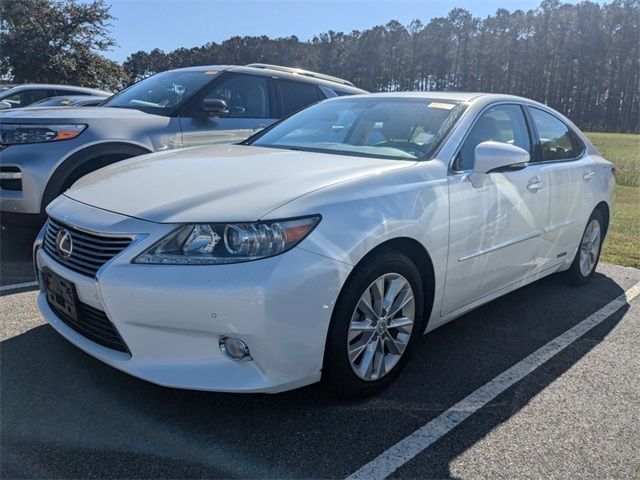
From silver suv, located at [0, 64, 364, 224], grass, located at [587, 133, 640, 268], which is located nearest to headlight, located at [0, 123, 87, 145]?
silver suv, located at [0, 64, 364, 224]

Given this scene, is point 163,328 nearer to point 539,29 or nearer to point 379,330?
point 379,330

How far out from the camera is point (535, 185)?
399 cm

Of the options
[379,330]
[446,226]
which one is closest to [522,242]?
[446,226]

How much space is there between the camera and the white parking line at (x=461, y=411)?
2.39 m

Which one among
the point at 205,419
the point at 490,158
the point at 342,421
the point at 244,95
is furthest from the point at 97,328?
the point at 244,95

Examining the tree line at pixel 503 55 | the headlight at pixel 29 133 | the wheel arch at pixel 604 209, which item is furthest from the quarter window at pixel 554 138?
the tree line at pixel 503 55

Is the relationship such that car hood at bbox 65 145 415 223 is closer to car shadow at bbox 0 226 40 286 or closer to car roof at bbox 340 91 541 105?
car roof at bbox 340 91 541 105

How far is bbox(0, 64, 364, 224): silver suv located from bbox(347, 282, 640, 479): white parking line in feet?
11.8

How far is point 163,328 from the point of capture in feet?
7.90

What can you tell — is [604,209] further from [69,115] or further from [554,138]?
[69,115]

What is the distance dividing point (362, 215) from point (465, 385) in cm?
121

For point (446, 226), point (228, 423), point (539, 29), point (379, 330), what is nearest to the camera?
point (228, 423)

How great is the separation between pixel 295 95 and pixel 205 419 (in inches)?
187

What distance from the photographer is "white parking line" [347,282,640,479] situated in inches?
94.2
